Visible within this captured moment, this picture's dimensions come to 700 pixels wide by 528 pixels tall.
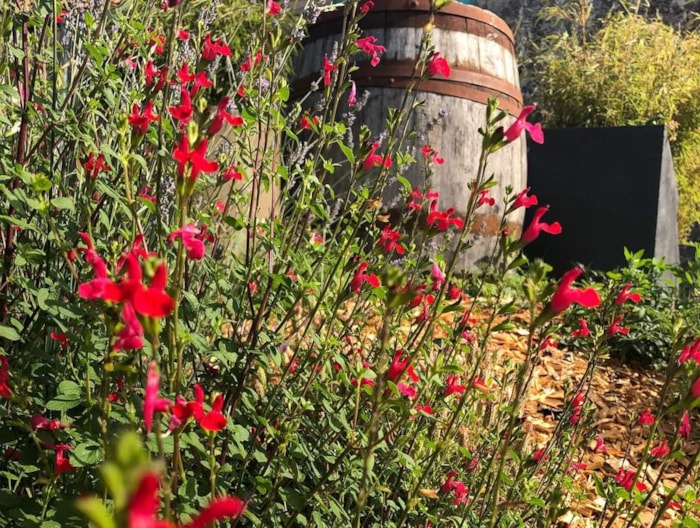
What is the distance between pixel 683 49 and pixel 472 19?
4824mm

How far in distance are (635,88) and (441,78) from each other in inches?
143

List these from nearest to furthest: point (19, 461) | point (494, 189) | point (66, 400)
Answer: point (66, 400) < point (19, 461) < point (494, 189)

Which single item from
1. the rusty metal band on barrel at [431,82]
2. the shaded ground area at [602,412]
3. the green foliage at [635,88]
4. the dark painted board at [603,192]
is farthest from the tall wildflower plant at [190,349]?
the green foliage at [635,88]

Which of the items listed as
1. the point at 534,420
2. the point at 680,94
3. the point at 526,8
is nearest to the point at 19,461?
the point at 534,420

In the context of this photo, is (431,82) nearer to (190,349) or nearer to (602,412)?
(602,412)

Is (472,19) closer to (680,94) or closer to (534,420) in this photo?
(534,420)

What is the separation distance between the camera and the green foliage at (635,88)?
6.43m

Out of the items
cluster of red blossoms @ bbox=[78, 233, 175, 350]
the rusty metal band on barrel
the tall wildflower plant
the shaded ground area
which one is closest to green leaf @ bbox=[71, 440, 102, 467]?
the tall wildflower plant

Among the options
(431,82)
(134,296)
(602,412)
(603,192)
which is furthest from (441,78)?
(134,296)

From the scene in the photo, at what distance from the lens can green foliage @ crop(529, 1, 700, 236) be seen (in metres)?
6.43

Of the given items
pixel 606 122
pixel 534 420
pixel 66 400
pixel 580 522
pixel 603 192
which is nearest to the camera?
pixel 66 400

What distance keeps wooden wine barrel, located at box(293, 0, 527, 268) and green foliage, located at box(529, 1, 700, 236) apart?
2790mm

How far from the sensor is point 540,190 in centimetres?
527

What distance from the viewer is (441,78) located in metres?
3.85
